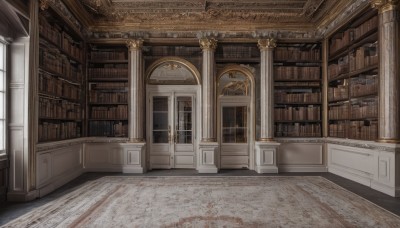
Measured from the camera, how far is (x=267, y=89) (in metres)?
6.69

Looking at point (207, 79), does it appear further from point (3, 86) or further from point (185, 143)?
point (3, 86)

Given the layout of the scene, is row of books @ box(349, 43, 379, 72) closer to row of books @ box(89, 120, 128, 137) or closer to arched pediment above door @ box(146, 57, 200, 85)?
arched pediment above door @ box(146, 57, 200, 85)

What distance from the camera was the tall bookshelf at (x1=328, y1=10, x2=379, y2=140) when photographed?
16.6 feet

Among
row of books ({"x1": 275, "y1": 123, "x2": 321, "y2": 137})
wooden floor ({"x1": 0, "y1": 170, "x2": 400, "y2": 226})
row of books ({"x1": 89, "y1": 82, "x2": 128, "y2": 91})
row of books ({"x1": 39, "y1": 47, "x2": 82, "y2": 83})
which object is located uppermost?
row of books ({"x1": 39, "y1": 47, "x2": 82, "y2": 83})

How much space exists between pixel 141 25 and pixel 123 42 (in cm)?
61

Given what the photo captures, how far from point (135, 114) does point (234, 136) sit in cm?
255

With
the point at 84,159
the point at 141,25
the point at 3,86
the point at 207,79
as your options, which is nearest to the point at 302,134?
the point at 207,79

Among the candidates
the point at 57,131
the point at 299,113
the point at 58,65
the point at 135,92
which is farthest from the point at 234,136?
the point at 58,65

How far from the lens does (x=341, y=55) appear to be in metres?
6.14

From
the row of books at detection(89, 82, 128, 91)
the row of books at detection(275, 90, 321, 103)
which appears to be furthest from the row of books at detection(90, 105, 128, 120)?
the row of books at detection(275, 90, 321, 103)

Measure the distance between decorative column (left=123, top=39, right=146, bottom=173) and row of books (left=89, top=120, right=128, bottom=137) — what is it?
0.76 ft

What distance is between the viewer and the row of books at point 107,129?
678cm

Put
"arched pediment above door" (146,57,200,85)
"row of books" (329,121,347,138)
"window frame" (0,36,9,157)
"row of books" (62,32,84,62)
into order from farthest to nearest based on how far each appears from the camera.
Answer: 1. "arched pediment above door" (146,57,200,85)
2. "row of books" (329,121,347,138)
3. "row of books" (62,32,84,62)
4. "window frame" (0,36,9,157)

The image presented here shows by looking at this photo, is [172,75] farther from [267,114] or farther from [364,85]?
[364,85]
